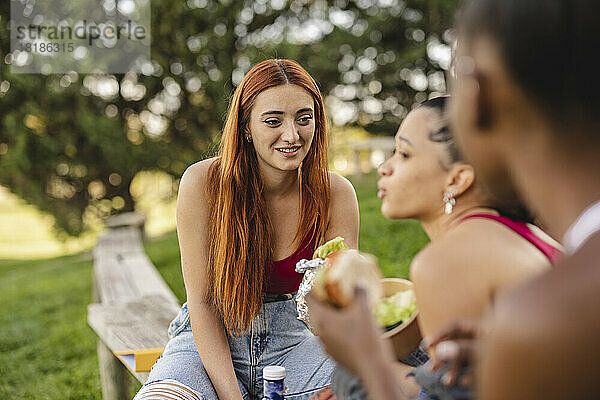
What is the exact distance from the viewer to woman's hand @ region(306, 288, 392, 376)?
1120 mm

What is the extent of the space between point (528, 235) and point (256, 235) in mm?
1568

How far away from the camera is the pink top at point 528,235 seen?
4.74ft

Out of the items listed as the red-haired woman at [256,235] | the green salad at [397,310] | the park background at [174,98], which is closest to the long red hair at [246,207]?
the red-haired woman at [256,235]

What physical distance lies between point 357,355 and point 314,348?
170 centimetres

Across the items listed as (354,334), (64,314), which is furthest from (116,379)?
(64,314)

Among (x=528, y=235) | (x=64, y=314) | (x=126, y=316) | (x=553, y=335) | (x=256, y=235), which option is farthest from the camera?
(x=64, y=314)

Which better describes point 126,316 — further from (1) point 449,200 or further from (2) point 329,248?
(1) point 449,200

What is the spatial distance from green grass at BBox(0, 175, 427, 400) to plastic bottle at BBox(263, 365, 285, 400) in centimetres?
289

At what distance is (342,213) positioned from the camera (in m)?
3.06

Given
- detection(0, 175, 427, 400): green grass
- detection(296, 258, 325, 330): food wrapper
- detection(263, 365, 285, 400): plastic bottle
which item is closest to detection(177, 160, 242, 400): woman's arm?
detection(263, 365, 285, 400): plastic bottle

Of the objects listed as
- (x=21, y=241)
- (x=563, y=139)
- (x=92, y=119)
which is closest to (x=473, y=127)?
(x=563, y=139)

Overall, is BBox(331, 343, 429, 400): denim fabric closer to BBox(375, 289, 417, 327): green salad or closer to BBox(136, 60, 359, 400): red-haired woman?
BBox(375, 289, 417, 327): green salad

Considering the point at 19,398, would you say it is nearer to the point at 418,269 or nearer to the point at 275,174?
the point at 275,174

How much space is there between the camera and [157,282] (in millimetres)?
5207
